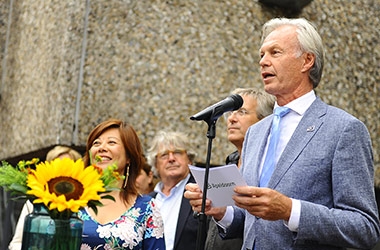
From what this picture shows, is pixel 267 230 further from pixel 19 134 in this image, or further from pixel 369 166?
pixel 19 134

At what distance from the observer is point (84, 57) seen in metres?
6.77

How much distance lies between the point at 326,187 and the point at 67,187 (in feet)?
3.58

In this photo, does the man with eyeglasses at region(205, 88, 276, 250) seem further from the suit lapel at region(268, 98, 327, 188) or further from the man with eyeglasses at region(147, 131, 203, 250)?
the suit lapel at region(268, 98, 327, 188)

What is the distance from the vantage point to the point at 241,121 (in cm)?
451

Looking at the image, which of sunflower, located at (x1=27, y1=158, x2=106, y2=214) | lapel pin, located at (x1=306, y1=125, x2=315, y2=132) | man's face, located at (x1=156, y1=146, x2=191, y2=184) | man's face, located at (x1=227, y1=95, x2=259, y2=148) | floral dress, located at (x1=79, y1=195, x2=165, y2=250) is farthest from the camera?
man's face, located at (x1=156, y1=146, x2=191, y2=184)

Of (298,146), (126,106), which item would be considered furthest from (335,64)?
(298,146)

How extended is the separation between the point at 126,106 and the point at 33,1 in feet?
7.79

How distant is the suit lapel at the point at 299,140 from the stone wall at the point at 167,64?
11.4 ft

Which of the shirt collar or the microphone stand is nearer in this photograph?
the microphone stand

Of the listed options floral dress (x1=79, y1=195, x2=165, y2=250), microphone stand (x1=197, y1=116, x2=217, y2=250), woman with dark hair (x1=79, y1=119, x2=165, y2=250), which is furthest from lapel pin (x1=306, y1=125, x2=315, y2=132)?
floral dress (x1=79, y1=195, x2=165, y2=250)

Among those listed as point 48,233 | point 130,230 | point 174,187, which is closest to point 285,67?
point 130,230

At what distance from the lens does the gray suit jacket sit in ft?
9.22

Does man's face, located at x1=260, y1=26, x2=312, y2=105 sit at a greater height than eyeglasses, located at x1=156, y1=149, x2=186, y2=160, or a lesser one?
greater

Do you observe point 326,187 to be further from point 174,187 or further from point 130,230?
point 174,187
